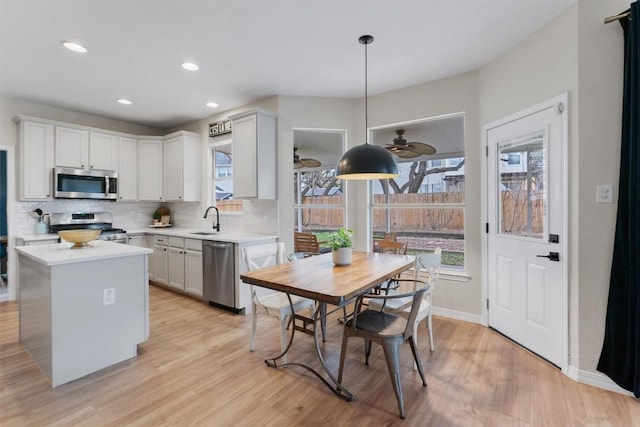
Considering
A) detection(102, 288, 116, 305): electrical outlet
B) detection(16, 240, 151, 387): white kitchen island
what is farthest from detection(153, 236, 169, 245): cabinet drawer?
detection(102, 288, 116, 305): electrical outlet

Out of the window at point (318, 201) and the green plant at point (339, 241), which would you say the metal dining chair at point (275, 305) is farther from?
the window at point (318, 201)

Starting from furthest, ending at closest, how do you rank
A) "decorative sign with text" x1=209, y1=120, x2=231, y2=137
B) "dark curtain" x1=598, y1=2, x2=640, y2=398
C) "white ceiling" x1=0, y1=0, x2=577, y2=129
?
"decorative sign with text" x1=209, y1=120, x2=231, y2=137
"white ceiling" x1=0, y1=0, x2=577, y2=129
"dark curtain" x1=598, y1=2, x2=640, y2=398

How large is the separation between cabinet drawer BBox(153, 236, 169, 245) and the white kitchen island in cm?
182

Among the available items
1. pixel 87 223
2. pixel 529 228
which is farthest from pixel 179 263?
pixel 529 228

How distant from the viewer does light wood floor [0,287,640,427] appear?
187cm

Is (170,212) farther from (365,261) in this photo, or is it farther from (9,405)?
(365,261)

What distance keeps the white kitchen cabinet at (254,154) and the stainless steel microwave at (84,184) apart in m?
2.22

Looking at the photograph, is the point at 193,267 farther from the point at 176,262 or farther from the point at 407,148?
the point at 407,148

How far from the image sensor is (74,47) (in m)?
2.84

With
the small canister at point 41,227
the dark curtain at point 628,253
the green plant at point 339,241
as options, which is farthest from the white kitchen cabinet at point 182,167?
the dark curtain at point 628,253

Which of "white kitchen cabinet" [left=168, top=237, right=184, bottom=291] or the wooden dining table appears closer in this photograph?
the wooden dining table

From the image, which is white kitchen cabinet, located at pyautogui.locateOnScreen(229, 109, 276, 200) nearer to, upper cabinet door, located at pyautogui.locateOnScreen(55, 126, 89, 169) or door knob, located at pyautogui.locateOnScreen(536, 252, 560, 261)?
upper cabinet door, located at pyautogui.locateOnScreen(55, 126, 89, 169)

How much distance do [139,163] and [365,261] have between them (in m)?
4.42

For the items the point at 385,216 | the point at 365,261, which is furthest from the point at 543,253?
the point at 385,216
